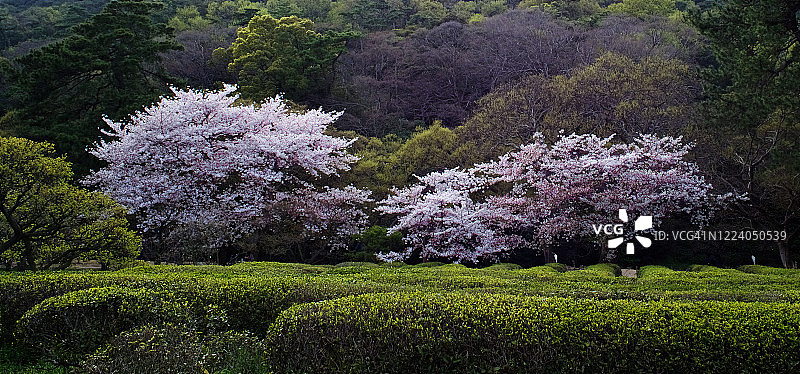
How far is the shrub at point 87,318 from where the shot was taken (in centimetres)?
468

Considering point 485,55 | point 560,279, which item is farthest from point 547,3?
point 560,279

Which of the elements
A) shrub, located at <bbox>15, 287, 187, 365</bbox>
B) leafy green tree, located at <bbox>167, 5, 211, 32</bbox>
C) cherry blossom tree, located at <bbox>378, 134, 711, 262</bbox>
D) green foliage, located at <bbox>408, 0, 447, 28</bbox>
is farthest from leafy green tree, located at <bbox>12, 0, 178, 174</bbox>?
green foliage, located at <bbox>408, 0, 447, 28</bbox>

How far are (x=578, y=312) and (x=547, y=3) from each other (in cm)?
3364

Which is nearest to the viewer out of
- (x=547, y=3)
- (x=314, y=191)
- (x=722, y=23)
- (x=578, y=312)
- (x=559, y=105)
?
(x=578, y=312)

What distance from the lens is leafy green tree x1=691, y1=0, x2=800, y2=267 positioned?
10.1m

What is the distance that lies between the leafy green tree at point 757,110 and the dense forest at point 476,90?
0.04 m

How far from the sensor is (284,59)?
73.7 ft

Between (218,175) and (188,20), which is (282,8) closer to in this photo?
(188,20)

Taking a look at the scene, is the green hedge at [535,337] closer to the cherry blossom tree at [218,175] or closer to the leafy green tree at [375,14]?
the cherry blossom tree at [218,175]

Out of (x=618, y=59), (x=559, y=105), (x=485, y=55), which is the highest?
(x=485, y=55)

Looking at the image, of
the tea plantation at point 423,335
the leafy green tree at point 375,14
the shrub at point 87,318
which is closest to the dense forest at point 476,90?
the leafy green tree at point 375,14

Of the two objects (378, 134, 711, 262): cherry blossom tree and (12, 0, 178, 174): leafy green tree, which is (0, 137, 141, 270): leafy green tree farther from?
(12, 0, 178, 174): leafy green tree

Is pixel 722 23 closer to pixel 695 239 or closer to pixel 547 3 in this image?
pixel 695 239

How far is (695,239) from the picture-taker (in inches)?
576
